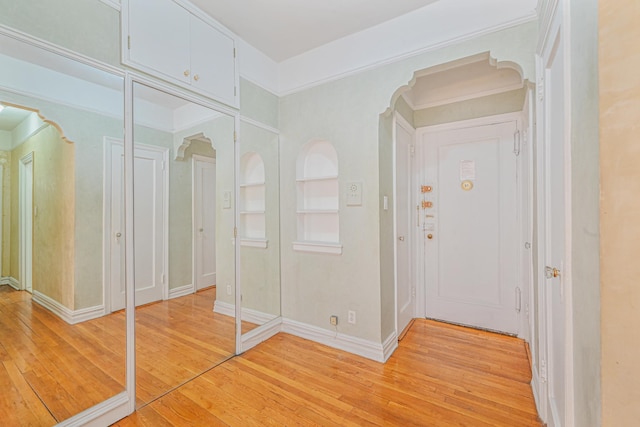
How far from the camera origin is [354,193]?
95.2 inches

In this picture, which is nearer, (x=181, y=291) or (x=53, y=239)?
(x=53, y=239)

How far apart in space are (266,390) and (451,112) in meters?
3.11

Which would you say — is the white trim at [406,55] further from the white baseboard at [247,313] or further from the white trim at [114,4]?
the white baseboard at [247,313]

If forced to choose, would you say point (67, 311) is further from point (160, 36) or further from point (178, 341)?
point (160, 36)

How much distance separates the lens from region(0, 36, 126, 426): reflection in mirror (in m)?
1.37

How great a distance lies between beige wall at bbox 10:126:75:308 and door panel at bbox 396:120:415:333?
8.03ft

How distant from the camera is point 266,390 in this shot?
1.93 metres

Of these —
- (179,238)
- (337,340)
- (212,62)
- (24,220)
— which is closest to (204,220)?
(179,238)

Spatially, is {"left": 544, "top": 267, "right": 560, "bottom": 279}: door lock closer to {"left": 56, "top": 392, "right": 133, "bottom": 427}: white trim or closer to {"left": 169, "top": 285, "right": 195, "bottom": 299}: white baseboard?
{"left": 169, "top": 285, "right": 195, "bottom": 299}: white baseboard

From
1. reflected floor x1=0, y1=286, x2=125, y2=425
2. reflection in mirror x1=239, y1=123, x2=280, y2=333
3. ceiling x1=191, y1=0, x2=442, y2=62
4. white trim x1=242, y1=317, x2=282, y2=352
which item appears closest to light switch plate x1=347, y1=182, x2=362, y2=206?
reflection in mirror x1=239, y1=123, x2=280, y2=333

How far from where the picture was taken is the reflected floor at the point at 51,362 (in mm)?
1354

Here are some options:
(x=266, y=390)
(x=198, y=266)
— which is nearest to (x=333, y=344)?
(x=266, y=390)

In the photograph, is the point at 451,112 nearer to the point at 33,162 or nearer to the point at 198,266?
the point at 198,266

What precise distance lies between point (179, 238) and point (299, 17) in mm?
1955
